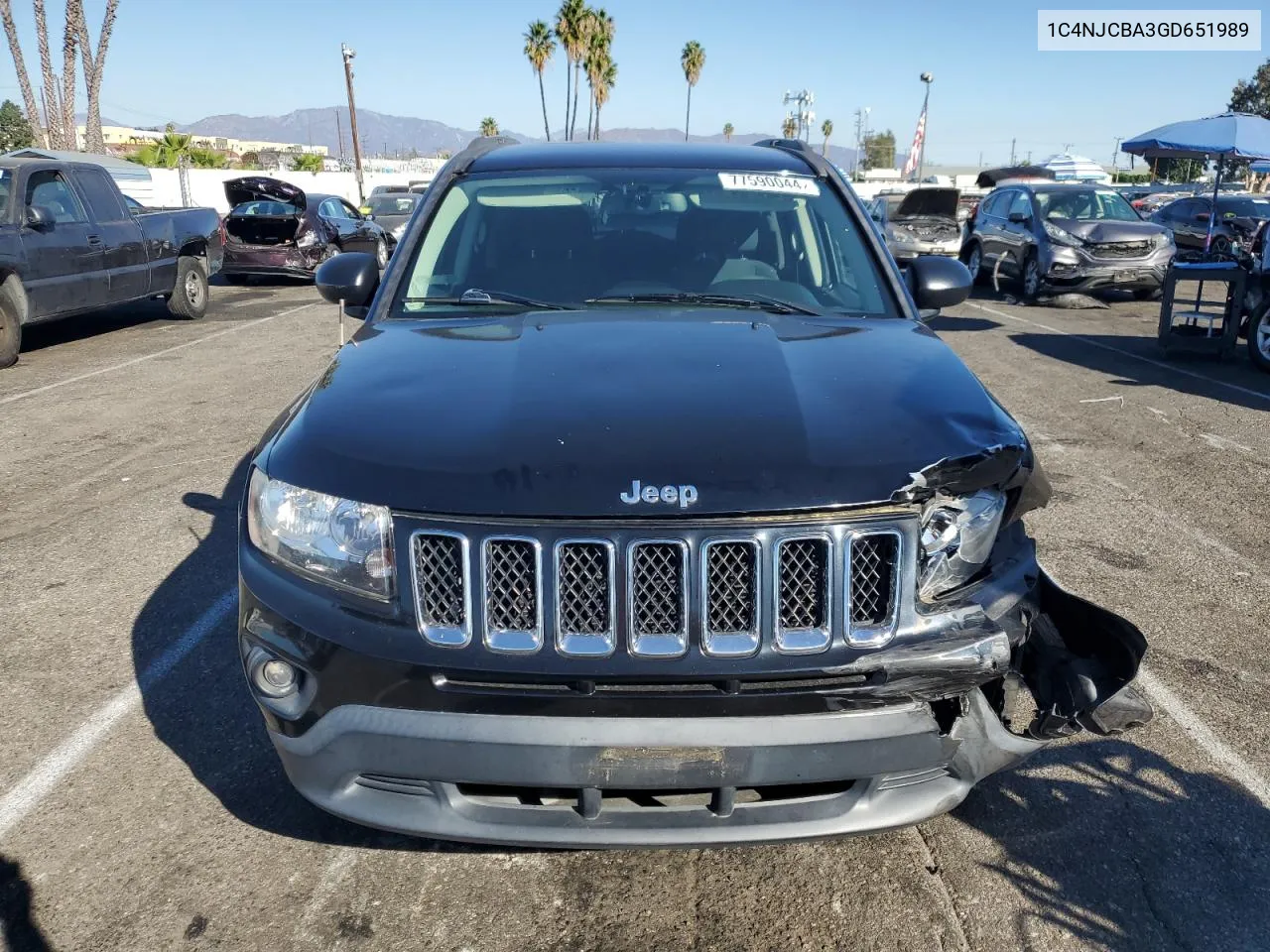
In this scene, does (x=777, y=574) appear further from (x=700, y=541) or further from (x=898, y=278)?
(x=898, y=278)

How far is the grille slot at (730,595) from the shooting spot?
2.10m

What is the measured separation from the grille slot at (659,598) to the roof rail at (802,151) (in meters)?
2.39

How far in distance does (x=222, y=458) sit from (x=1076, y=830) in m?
5.43

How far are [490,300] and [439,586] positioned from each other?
4.77 ft

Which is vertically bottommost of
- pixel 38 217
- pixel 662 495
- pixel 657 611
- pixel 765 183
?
pixel 657 611

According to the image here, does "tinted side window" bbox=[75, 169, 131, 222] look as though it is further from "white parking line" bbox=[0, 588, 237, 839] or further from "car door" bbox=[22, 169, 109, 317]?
"white parking line" bbox=[0, 588, 237, 839]

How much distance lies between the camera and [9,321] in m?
9.79

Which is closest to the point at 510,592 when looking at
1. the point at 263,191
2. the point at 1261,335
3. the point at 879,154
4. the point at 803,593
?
the point at 803,593

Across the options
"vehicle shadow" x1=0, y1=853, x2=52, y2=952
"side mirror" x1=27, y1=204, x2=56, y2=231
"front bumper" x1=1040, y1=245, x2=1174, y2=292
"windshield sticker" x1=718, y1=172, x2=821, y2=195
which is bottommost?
"vehicle shadow" x1=0, y1=853, x2=52, y2=952

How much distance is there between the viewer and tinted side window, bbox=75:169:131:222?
36.3 ft

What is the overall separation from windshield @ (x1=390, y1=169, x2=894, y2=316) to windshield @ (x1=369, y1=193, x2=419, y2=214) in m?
20.3

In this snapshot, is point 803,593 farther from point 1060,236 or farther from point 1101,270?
point 1060,236

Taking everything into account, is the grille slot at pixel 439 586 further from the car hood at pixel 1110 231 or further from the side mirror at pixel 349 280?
the car hood at pixel 1110 231

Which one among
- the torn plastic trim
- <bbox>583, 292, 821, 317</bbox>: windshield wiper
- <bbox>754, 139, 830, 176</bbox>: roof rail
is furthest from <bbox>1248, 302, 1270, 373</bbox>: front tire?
the torn plastic trim
